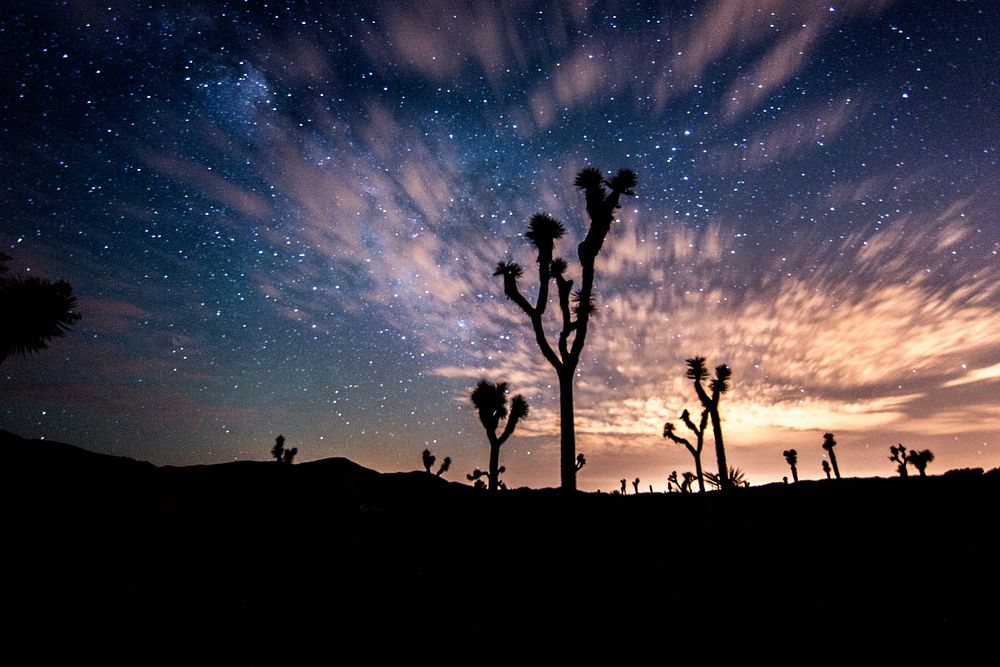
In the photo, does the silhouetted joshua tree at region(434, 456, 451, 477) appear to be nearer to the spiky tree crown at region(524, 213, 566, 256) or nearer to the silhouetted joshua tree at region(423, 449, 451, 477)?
the silhouetted joshua tree at region(423, 449, 451, 477)

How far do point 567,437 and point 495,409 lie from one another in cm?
1082

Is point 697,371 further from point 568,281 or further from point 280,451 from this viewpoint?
point 280,451

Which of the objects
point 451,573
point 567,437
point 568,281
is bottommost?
point 451,573

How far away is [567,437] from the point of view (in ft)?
40.8

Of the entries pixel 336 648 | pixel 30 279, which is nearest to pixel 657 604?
pixel 336 648

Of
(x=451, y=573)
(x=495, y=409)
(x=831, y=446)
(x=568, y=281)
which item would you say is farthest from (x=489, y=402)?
(x=831, y=446)

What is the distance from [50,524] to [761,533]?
10997 mm

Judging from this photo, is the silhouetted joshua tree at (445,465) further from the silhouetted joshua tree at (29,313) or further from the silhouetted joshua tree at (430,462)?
the silhouetted joshua tree at (29,313)

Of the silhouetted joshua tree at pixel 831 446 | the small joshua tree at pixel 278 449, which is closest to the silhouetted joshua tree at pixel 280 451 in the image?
the small joshua tree at pixel 278 449

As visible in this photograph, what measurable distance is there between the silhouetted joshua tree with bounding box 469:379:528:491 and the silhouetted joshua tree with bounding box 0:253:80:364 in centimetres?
1644

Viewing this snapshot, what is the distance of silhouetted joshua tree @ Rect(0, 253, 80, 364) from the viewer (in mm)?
Result: 11156

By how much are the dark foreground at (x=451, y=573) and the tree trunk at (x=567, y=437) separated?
2864 mm

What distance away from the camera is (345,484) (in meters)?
9.34

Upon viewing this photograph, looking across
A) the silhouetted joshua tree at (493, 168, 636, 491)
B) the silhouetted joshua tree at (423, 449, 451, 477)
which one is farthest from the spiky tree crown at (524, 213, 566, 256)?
the silhouetted joshua tree at (423, 449, 451, 477)
